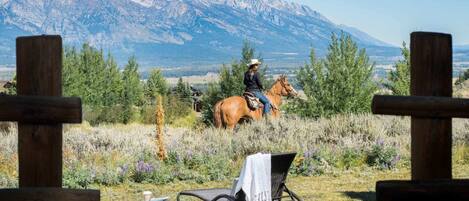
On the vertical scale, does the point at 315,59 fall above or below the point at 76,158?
above

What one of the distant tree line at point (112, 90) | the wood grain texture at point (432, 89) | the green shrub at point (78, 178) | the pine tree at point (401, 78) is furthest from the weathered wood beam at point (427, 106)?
the distant tree line at point (112, 90)

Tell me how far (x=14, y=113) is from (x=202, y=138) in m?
11.2

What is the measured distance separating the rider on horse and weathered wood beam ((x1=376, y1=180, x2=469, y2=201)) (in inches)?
570

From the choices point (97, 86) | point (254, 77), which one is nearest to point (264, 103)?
point (254, 77)

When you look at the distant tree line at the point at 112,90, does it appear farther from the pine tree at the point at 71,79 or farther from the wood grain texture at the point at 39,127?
the wood grain texture at the point at 39,127

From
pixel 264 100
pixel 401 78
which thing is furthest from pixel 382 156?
pixel 401 78

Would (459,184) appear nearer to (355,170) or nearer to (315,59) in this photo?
(355,170)

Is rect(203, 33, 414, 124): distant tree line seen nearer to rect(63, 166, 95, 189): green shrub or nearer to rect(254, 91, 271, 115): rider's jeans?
rect(254, 91, 271, 115): rider's jeans

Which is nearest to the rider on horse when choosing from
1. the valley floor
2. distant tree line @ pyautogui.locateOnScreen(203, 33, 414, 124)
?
distant tree line @ pyautogui.locateOnScreen(203, 33, 414, 124)

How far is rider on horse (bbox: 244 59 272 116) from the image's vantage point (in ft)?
60.5

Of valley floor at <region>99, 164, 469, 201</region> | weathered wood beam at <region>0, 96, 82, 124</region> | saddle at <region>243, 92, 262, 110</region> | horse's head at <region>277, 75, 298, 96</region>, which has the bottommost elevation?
valley floor at <region>99, 164, 469, 201</region>

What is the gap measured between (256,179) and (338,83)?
57.4 feet

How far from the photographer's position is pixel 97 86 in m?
37.9

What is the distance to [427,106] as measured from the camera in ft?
12.8
